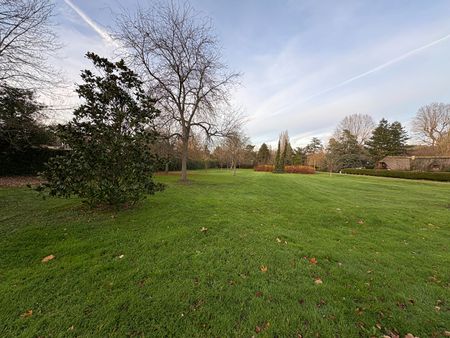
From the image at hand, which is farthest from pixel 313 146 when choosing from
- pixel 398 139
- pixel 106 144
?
pixel 106 144

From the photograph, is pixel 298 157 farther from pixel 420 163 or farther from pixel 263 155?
pixel 420 163

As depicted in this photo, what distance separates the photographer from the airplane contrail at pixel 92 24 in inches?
309

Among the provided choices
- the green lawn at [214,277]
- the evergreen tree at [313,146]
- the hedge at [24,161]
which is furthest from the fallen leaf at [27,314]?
the evergreen tree at [313,146]

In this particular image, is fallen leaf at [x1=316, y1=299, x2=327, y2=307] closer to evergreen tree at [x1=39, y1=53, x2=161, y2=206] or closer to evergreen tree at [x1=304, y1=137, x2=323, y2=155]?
evergreen tree at [x1=39, y1=53, x2=161, y2=206]

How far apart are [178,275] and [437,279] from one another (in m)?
4.04

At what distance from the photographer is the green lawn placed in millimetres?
2076

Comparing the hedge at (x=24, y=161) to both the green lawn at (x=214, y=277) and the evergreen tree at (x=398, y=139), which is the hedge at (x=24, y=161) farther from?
the evergreen tree at (x=398, y=139)

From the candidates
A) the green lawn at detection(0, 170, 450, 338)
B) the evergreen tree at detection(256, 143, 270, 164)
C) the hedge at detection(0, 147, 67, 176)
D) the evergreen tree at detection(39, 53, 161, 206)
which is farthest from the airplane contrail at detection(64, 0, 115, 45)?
the evergreen tree at detection(256, 143, 270, 164)

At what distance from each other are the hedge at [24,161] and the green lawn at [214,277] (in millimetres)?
11763

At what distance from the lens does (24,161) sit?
13844 millimetres

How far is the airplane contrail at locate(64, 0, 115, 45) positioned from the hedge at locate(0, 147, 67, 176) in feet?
28.1

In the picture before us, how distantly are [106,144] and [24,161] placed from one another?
45.6ft

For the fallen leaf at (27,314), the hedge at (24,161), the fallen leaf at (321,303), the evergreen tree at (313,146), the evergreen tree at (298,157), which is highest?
the evergreen tree at (313,146)

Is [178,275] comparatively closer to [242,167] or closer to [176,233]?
[176,233]
